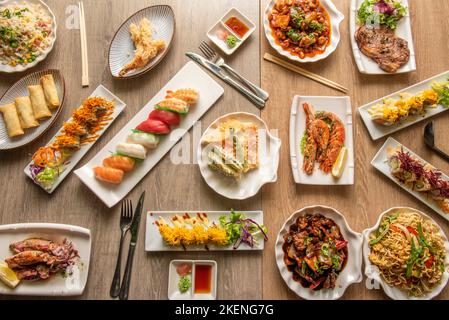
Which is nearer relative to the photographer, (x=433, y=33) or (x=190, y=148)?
(x=190, y=148)

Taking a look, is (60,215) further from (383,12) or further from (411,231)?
(383,12)

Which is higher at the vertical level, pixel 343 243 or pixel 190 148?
pixel 190 148

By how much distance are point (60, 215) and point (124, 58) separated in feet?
3.97

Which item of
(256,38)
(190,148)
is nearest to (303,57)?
(256,38)

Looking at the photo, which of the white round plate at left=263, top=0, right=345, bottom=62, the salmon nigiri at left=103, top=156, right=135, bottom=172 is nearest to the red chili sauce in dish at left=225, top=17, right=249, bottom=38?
the white round plate at left=263, top=0, right=345, bottom=62

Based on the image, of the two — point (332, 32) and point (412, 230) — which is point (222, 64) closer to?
point (332, 32)

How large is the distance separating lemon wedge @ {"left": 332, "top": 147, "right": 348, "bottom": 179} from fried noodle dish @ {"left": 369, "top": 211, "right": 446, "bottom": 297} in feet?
1.56

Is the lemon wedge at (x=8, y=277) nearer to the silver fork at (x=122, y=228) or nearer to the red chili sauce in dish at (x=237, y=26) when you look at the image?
the silver fork at (x=122, y=228)

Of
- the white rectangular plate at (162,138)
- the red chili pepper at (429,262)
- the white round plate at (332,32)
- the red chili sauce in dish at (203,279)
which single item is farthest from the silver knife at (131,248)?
the red chili pepper at (429,262)

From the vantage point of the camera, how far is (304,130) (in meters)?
3.02

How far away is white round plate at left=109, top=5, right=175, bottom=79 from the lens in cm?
305

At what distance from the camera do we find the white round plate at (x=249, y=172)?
2893 mm

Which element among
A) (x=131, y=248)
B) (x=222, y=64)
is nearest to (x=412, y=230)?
(x=222, y=64)

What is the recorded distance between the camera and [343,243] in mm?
2797
